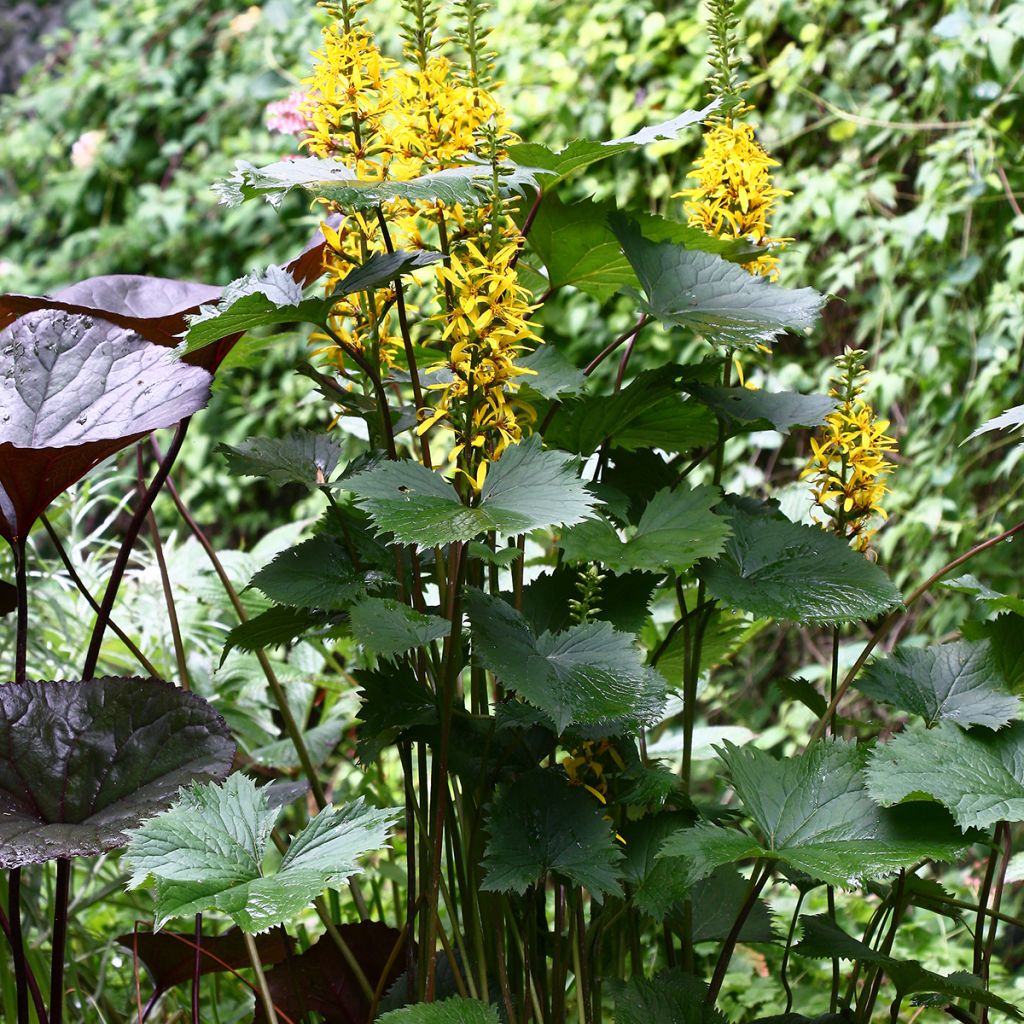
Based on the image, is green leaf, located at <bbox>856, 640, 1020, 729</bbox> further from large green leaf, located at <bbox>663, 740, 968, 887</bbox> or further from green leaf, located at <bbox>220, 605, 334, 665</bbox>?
green leaf, located at <bbox>220, 605, 334, 665</bbox>

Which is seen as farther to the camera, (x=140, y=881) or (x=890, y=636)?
(x=890, y=636)

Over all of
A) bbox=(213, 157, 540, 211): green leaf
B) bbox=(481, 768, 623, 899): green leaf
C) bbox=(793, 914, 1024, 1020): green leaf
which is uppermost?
bbox=(213, 157, 540, 211): green leaf

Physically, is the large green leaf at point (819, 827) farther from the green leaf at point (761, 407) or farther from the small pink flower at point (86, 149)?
the small pink flower at point (86, 149)

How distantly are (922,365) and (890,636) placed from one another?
2.05 ft

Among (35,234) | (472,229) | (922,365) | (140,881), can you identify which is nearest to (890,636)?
(922,365)

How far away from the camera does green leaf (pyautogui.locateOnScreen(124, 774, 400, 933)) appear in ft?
2.42

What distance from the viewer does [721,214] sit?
1096mm

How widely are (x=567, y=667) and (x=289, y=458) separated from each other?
359 mm

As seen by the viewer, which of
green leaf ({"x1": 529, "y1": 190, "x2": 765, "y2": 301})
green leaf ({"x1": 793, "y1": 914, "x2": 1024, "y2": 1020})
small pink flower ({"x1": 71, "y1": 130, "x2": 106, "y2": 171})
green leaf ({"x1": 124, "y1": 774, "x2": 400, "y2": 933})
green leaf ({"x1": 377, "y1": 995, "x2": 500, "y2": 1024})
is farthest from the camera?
small pink flower ({"x1": 71, "y1": 130, "x2": 106, "y2": 171})

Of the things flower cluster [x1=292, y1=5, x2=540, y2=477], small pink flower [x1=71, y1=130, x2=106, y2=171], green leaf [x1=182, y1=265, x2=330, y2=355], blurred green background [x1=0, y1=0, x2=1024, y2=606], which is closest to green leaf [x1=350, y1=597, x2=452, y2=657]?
flower cluster [x1=292, y1=5, x2=540, y2=477]

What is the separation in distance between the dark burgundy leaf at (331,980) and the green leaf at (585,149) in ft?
2.56

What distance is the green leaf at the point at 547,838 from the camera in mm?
883

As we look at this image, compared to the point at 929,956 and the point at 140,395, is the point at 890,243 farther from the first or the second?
the point at 140,395

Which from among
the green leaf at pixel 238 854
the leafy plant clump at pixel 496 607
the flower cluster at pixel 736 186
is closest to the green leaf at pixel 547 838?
the leafy plant clump at pixel 496 607
